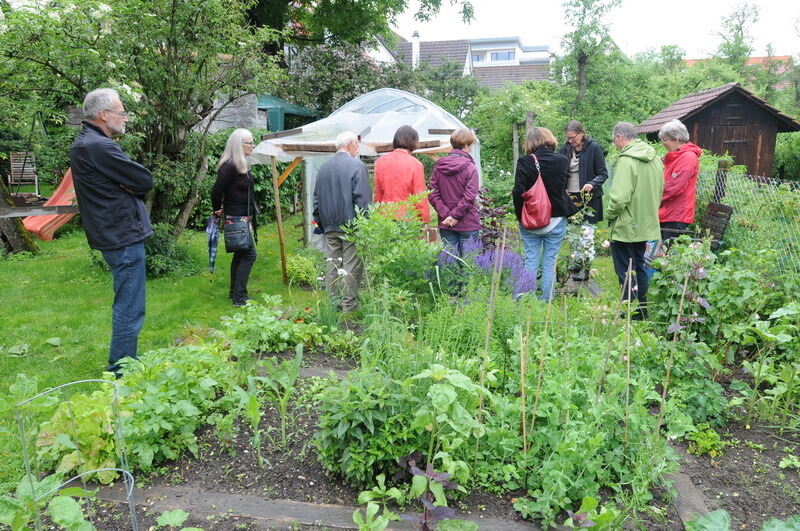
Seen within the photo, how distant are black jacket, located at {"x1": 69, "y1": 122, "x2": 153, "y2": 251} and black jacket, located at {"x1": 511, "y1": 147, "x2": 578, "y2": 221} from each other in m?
3.08

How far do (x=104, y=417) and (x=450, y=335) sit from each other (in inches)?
72.7

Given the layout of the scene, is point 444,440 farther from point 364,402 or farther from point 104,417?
point 104,417

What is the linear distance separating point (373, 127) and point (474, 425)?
6.08m

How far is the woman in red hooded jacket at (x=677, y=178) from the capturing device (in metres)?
5.48

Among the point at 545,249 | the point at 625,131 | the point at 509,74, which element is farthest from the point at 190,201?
the point at 509,74

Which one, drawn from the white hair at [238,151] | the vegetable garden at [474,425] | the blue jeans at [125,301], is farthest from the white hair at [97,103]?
the white hair at [238,151]

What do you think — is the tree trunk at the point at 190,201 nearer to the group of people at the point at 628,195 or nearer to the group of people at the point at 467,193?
the group of people at the point at 467,193

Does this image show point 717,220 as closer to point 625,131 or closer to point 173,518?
point 625,131

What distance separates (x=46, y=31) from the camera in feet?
18.8

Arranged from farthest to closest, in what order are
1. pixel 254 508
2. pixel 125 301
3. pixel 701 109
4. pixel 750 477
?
pixel 701 109
pixel 125 301
pixel 750 477
pixel 254 508

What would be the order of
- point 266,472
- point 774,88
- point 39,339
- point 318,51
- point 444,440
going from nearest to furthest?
point 444,440 → point 266,472 → point 39,339 → point 318,51 → point 774,88

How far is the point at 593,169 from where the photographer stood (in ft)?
20.4

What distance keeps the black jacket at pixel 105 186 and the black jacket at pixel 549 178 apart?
3.08 m

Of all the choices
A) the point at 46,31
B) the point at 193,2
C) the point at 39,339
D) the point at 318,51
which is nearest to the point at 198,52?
the point at 193,2
